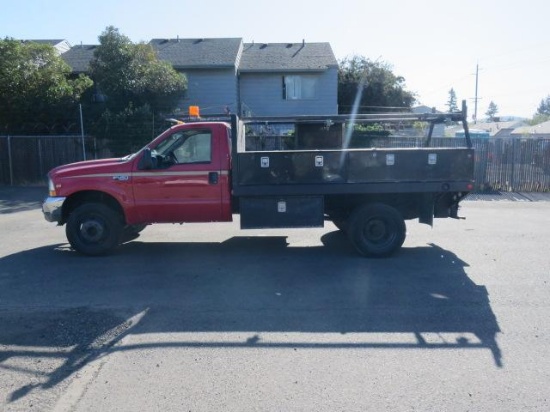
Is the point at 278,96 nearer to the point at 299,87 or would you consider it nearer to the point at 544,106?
the point at 299,87

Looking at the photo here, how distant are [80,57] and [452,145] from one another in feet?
61.7

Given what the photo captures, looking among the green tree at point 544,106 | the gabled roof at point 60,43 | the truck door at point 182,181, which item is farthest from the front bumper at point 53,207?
the green tree at point 544,106

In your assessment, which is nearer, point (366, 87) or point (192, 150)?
point (192, 150)

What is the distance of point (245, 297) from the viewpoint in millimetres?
6676

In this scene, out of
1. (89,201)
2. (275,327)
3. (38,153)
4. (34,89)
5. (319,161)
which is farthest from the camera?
(34,89)

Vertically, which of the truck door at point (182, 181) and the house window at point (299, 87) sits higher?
the house window at point (299, 87)

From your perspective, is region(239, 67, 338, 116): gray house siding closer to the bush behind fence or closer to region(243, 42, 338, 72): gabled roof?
region(243, 42, 338, 72): gabled roof

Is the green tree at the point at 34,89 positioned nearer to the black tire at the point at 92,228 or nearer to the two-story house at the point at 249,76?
the two-story house at the point at 249,76

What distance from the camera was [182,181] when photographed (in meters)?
8.69

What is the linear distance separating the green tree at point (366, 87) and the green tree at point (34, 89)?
1989 cm

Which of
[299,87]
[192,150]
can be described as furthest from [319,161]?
[299,87]

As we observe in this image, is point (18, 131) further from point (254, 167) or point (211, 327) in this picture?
point (211, 327)

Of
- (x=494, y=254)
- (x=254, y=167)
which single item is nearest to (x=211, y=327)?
(x=254, y=167)

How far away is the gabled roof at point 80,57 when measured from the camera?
83.3 feet
